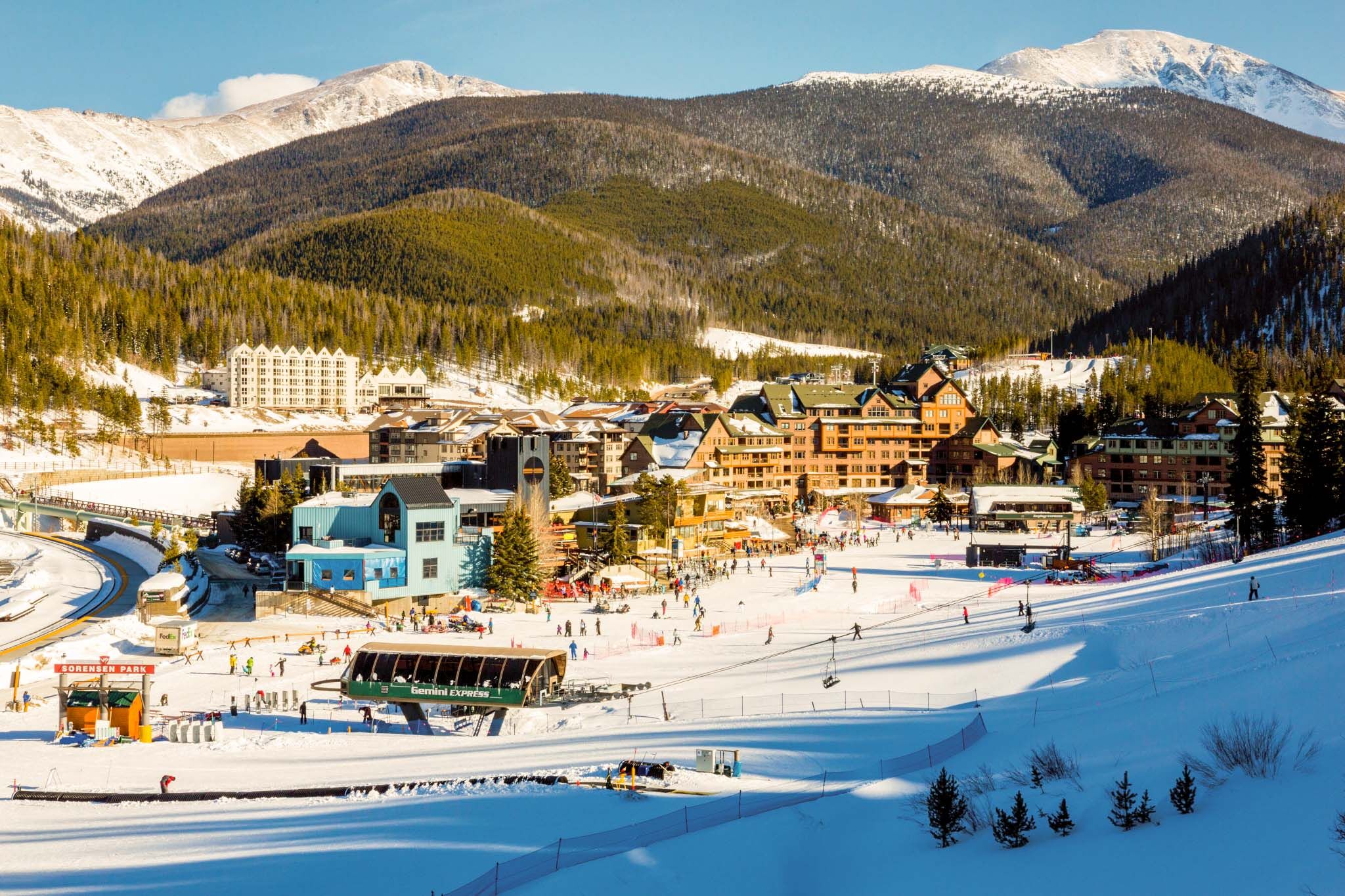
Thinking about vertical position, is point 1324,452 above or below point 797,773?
above

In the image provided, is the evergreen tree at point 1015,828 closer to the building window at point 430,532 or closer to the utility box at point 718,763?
the utility box at point 718,763

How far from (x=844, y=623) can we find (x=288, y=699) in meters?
22.5

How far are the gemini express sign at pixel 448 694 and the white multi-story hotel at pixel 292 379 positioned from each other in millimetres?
108990

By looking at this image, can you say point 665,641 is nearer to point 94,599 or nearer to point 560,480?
point 94,599

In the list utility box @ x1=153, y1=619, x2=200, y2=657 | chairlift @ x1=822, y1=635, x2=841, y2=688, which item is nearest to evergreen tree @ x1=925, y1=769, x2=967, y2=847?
chairlift @ x1=822, y1=635, x2=841, y2=688

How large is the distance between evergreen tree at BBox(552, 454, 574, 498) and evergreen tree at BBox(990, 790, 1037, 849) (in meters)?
62.6

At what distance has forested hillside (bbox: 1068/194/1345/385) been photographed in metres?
163

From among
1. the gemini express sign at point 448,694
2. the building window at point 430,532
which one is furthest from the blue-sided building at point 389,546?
the gemini express sign at point 448,694

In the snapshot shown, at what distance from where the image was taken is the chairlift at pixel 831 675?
33.1 metres

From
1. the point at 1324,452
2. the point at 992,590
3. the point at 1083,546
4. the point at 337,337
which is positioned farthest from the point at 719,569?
the point at 337,337

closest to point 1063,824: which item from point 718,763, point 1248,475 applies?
point 718,763

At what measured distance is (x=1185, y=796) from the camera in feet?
51.8

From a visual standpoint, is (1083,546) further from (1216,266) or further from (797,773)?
(1216,266)

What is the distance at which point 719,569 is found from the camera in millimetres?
65250
